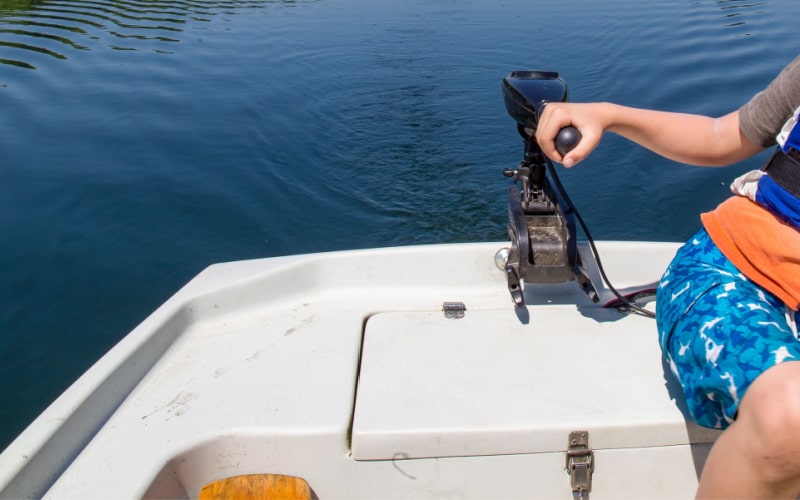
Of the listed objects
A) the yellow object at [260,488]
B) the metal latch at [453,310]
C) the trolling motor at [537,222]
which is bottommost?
the yellow object at [260,488]

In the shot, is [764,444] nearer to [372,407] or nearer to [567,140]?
[567,140]

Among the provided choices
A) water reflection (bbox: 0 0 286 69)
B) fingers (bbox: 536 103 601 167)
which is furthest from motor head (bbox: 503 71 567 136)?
water reflection (bbox: 0 0 286 69)

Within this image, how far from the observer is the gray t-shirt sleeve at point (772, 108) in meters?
1.43

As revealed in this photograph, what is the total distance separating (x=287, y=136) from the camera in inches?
206

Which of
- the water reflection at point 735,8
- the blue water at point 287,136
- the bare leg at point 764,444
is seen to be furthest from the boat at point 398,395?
the water reflection at point 735,8

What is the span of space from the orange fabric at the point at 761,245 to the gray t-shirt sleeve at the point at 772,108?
0.15 m

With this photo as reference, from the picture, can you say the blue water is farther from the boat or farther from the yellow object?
the yellow object

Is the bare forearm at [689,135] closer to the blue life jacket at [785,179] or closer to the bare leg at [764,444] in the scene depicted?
the blue life jacket at [785,179]

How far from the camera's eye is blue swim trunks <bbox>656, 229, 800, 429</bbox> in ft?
3.95

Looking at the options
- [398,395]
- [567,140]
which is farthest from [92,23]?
[567,140]

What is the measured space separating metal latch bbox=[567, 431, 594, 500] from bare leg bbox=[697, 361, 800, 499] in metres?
0.32

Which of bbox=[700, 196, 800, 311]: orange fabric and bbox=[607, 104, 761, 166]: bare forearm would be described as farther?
bbox=[607, 104, 761, 166]: bare forearm

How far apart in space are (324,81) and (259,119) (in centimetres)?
117

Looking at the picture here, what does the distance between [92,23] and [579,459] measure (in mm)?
8811
